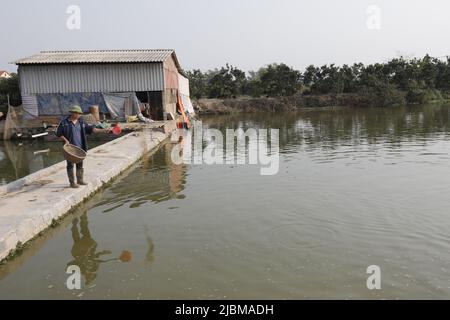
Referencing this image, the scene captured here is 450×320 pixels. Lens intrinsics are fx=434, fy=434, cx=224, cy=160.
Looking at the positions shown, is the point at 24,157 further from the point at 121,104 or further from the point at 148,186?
the point at 148,186

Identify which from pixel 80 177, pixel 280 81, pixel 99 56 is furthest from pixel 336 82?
pixel 80 177

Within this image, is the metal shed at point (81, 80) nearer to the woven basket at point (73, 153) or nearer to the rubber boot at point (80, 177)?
the rubber boot at point (80, 177)

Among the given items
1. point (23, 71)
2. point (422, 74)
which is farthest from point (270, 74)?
point (23, 71)

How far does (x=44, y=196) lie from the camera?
7586 mm

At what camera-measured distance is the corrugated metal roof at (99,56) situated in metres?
22.3

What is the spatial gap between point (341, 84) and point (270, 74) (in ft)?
26.4

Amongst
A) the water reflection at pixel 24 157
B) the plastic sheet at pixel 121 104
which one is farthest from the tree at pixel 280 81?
the water reflection at pixel 24 157

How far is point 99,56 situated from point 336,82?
3172cm

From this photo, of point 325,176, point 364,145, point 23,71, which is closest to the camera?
point 325,176

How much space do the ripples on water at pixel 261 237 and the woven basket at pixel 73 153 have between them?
911 mm

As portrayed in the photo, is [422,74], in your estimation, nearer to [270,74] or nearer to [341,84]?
[341,84]

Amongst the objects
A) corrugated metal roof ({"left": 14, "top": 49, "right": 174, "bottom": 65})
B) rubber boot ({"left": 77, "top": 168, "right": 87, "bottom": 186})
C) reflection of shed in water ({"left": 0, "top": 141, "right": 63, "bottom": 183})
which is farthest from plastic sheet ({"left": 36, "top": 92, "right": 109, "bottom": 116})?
rubber boot ({"left": 77, "top": 168, "right": 87, "bottom": 186})

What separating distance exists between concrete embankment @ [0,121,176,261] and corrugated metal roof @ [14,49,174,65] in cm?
1062
